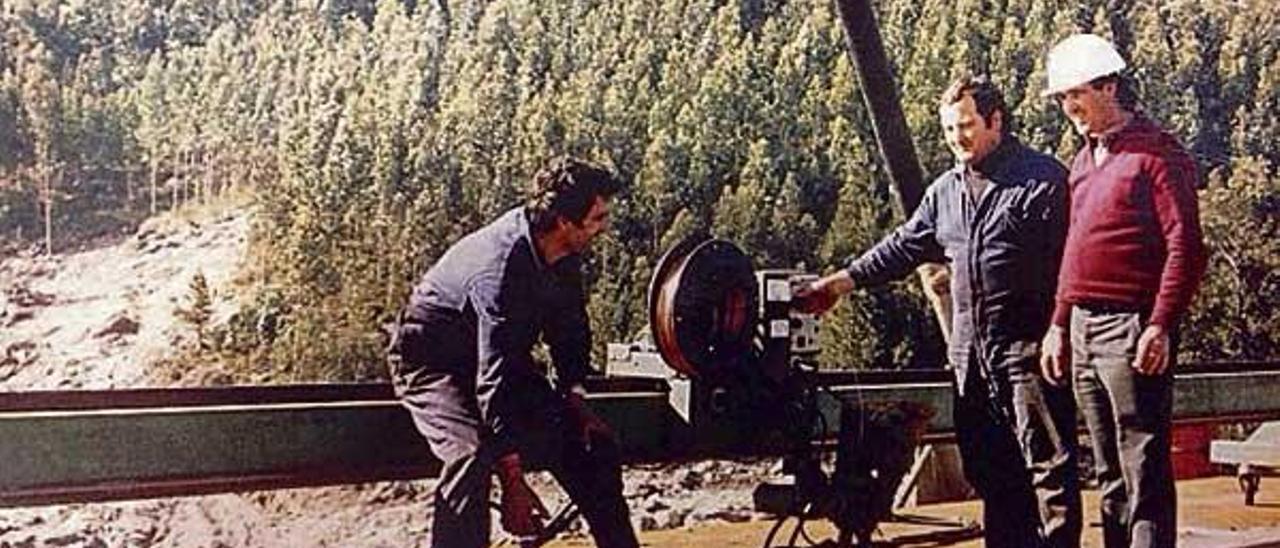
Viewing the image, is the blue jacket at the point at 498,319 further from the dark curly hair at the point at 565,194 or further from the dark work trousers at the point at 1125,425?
the dark work trousers at the point at 1125,425

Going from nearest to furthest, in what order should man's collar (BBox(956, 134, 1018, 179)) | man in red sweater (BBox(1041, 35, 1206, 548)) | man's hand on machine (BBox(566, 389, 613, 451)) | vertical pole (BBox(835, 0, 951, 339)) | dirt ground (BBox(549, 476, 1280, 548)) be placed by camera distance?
man's hand on machine (BBox(566, 389, 613, 451)) → man in red sweater (BBox(1041, 35, 1206, 548)) → man's collar (BBox(956, 134, 1018, 179)) → dirt ground (BBox(549, 476, 1280, 548)) → vertical pole (BBox(835, 0, 951, 339))

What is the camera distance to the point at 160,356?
3.65 meters

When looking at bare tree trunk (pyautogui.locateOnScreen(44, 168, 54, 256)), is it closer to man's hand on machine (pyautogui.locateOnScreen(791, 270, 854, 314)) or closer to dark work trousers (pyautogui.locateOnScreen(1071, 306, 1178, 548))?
man's hand on machine (pyautogui.locateOnScreen(791, 270, 854, 314))

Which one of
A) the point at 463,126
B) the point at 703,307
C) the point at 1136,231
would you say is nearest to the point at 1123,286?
the point at 1136,231

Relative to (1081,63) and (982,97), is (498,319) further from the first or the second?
(1081,63)

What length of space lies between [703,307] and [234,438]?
3.35ft

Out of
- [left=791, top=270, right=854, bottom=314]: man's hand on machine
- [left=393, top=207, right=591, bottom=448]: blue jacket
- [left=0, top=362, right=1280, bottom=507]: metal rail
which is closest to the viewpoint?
[left=0, top=362, right=1280, bottom=507]: metal rail

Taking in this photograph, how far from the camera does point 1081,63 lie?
399cm

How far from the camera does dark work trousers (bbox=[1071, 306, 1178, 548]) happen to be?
3.82 metres

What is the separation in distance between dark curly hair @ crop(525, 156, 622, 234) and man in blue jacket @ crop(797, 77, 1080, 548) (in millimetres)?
854

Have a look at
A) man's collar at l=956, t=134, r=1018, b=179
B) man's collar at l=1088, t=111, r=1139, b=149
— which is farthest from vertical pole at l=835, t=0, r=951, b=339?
man's collar at l=1088, t=111, r=1139, b=149

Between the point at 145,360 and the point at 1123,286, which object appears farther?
the point at 1123,286

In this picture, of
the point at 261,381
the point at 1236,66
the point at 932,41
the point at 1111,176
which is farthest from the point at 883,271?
the point at 1236,66

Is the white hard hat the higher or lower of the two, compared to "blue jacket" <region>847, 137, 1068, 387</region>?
higher
